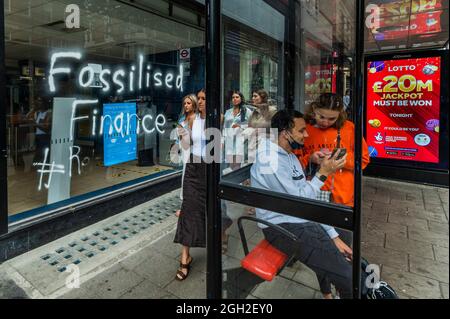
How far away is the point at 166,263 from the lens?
117 inches

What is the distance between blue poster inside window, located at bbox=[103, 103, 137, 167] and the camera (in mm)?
4227

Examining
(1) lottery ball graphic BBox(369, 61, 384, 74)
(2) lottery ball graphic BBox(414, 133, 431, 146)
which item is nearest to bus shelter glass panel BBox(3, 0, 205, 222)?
(1) lottery ball graphic BBox(369, 61, 384, 74)

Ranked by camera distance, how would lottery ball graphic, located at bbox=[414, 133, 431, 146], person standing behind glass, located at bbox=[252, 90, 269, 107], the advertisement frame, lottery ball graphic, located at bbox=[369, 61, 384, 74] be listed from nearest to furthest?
person standing behind glass, located at bbox=[252, 90, 269, 107] < the advertisement frame < lottery ball graphic, located at bbox=[414, 133, 431, 146] < lottery ball graphic, located at bbox=[369, 61, 384, 74]

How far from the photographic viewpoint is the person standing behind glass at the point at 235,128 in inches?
102

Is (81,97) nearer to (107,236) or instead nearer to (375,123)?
(107,236)

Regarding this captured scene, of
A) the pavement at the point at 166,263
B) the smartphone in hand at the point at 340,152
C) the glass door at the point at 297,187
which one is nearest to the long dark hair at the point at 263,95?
the glass door at the point at 297,187

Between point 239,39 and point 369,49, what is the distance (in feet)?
8.85

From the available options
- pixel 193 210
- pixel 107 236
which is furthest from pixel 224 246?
pixel 107 236

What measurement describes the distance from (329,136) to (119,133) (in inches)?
120

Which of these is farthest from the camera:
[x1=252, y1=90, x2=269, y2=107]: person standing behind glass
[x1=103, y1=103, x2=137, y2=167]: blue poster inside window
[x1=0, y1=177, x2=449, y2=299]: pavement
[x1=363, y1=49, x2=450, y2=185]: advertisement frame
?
[x1=363, y1=49, x2=450, y2=185]: advertisement frame

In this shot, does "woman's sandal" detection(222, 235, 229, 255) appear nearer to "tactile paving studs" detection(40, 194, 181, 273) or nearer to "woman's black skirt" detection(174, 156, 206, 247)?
"woman's black skirt" detection(174, 156, 206, 247)

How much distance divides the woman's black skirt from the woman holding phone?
0.92 meters
